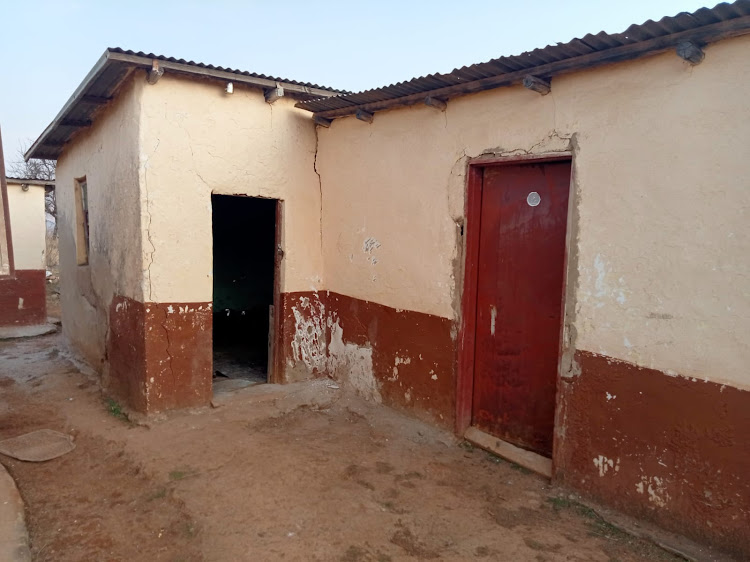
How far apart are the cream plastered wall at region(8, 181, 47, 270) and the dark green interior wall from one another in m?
5.15

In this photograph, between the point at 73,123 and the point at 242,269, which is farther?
the point at 242,269

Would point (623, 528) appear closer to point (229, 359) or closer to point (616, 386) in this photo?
point (616, 386)

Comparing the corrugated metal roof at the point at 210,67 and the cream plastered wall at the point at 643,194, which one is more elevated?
the corrugated metal roof at the point at 210,67

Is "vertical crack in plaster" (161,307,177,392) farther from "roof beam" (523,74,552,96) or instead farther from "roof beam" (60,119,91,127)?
"roof beam" (523,74,552,96)

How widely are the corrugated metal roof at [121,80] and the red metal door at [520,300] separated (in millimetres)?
2651

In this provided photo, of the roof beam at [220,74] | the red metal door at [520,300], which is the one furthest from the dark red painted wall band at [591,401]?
the roof beam at [220,74]

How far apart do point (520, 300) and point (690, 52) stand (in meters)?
2.25

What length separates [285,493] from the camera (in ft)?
13.6

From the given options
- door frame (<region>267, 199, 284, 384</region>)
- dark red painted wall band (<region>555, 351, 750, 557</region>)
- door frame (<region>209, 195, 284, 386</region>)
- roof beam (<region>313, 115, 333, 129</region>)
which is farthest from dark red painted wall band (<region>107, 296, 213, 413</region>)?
dark red painted wall band (<region>555, 351, 750, 557</region>)

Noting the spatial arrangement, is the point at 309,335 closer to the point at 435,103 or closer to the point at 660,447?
the point at 435,103

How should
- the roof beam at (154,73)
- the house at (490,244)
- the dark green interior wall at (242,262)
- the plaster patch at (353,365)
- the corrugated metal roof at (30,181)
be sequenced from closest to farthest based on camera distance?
the house at (490,244) < the roof beam at (154,73) < the plaster patch at (353,365) < the dark green interior wall at (242,262) < the corrugated metal roof at (30,181)

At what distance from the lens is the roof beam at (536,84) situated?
4.05 metres

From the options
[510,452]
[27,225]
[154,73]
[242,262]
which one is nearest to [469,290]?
[510,452]

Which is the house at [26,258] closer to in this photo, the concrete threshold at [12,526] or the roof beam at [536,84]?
the concrete threshold at [12,526]
